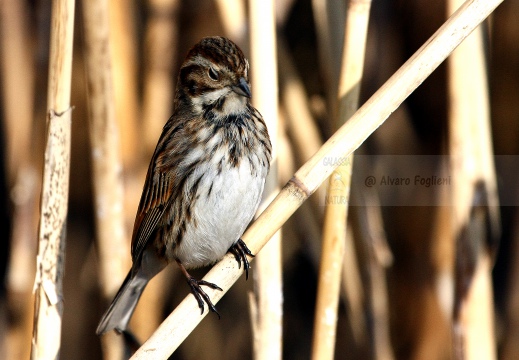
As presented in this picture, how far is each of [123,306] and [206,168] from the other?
561 millimetres

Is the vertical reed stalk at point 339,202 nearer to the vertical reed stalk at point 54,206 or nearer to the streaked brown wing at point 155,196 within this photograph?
the streaked brown wing at point 155,196

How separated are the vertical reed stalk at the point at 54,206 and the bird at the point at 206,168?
318 mm

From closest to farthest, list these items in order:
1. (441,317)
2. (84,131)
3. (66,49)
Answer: (66,49), (441,317), (84,131)

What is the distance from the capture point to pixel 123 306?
237cm

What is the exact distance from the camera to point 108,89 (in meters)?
2.23

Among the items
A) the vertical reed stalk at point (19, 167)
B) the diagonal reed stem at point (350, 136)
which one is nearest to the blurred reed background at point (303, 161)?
the vertical reed stalk at point (19, 167)

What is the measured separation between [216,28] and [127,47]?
0.51m

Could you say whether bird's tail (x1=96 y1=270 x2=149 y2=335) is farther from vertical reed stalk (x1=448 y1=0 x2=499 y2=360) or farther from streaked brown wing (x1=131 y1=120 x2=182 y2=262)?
vertical reed stalk (x1=448 y1=0 x2=499 y2=360)


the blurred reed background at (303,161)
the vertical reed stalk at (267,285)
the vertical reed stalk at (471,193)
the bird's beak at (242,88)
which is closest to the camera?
the bird's beak at (242,88)

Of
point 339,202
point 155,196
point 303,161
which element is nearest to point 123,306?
point 155,196

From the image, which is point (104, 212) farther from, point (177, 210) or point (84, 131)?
point (84, 131)

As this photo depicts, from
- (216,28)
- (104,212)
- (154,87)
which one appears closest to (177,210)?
(104,212)

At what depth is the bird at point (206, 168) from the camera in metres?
2.14

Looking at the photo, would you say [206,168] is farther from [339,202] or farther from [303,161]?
[303,161]
